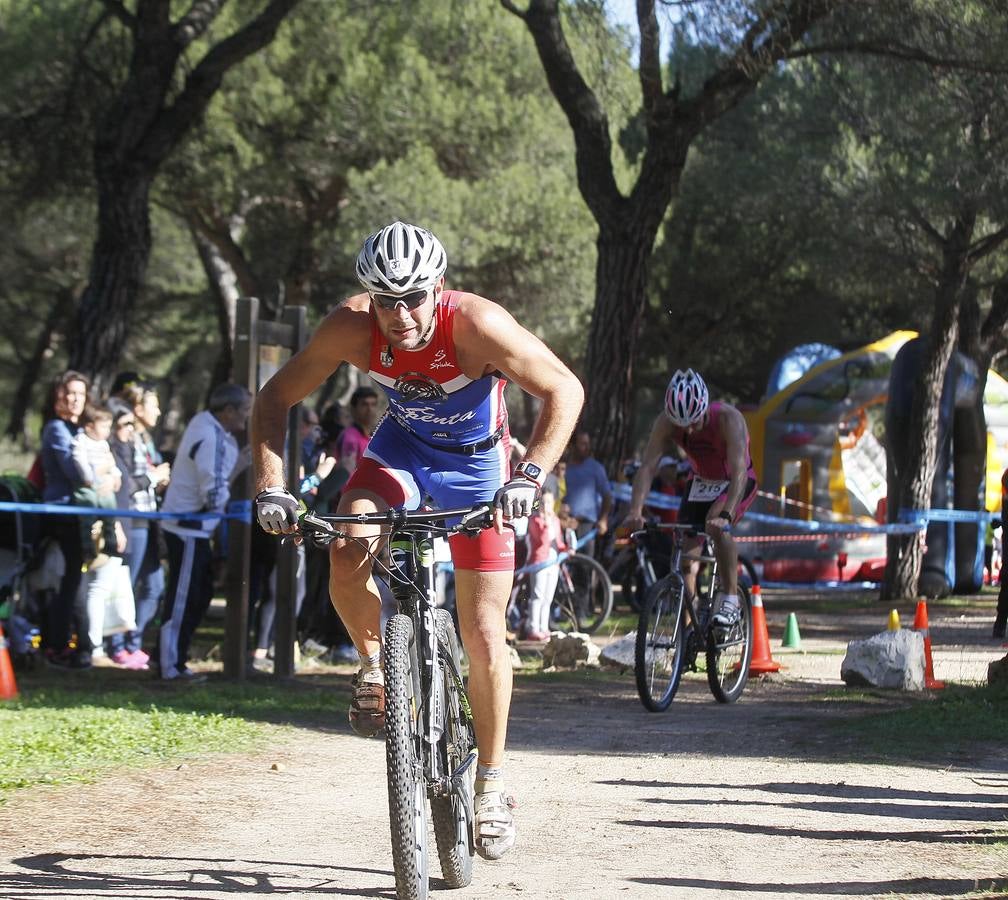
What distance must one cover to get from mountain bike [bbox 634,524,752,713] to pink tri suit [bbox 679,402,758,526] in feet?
0.66

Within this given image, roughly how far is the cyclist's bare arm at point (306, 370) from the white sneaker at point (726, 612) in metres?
4.90

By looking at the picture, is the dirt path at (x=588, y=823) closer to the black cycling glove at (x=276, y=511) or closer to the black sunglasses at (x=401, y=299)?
the black cycling glove at (x=276, y=511)

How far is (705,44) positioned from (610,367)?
136 inches

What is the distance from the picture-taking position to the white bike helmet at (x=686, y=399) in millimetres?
9156

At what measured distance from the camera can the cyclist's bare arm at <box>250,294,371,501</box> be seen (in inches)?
196

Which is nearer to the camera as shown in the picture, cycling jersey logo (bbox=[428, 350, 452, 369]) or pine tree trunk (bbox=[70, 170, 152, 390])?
cycling jersey logo (bbox=[428, 350, 452, 369])

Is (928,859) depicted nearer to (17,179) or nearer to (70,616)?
(70,616)

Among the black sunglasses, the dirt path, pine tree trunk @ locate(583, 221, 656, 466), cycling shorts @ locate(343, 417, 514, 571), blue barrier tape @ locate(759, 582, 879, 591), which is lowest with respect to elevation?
the dirt path

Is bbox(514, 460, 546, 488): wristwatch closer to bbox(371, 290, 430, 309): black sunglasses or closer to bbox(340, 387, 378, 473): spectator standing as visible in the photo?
bbox(371, 290, 430, 309): black sunglasses

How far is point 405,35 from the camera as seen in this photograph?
1005 inches

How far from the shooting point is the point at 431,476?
17.1 feet

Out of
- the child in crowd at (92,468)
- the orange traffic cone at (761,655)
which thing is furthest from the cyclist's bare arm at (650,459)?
the child in crowd at (92,468)

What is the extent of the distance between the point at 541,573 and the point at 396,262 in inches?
358

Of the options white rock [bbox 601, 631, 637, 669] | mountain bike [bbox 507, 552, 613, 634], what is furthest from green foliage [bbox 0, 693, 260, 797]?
mountain bike [bbox 507, 552, 613, 634]
